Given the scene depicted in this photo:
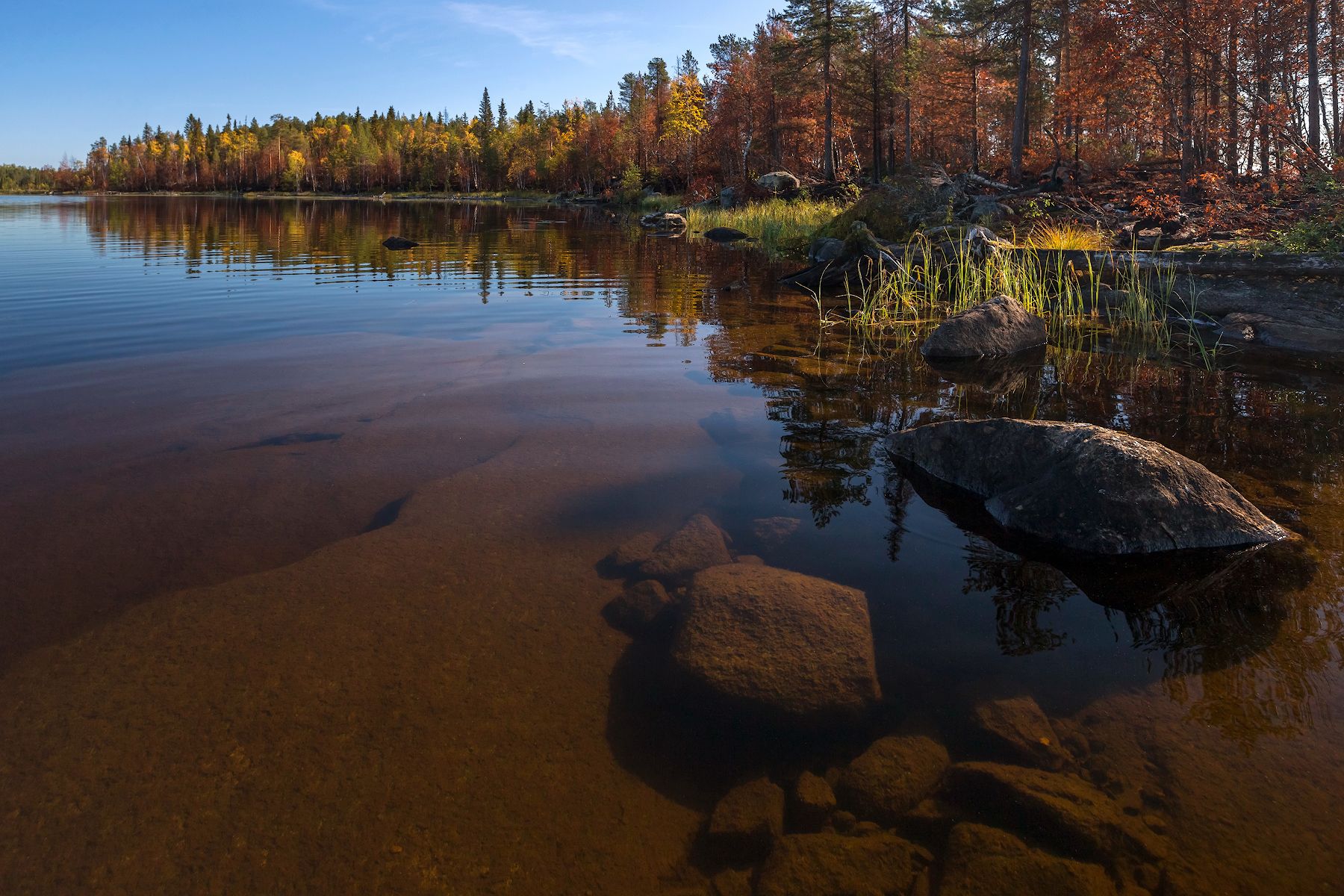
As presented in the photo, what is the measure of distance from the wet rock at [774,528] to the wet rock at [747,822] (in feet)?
5.96

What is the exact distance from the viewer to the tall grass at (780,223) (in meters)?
22.5

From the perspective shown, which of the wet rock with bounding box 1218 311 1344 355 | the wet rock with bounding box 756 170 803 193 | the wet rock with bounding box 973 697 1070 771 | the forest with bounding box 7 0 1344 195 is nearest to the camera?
the wet rock with bounding box 973 697 1070 771

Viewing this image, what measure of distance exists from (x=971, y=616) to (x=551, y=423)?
383 centimetres

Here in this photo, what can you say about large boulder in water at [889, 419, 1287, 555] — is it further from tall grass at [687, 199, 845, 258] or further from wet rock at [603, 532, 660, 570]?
tall grass at [687, 199, 845, 258]

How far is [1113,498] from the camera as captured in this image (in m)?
4.14

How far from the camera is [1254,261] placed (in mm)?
10414

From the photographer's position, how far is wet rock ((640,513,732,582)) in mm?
3793

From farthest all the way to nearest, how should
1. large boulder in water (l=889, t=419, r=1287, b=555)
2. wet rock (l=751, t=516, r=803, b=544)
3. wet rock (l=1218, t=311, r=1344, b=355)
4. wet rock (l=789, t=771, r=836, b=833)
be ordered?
wet rock (l=1218, t=311, r=1344, b=355) → wet rock (l=751, t=516, r=803, b=544) → large boulder in water (l=889, t=419, r=1287, b=555) → wet rock (l=789, t=771, r=836, b=833)

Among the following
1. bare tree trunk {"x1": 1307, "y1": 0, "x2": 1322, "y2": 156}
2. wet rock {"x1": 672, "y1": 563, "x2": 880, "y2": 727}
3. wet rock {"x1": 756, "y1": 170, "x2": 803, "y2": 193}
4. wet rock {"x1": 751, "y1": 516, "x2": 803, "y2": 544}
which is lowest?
wet rock {"x1": 672, "y1": 563, "x2": 880, "y2": 727}

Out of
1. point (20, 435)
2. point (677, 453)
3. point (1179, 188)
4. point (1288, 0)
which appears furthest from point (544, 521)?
point (1288, 0)

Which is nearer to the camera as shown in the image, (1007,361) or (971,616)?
(971,616)

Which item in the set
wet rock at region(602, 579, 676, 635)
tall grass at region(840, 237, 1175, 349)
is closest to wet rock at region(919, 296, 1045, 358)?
tall grass at region(840, 237, 1175, 349)

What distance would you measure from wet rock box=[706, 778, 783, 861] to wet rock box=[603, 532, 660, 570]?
1.59 m

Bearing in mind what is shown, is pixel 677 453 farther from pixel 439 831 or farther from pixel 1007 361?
pixel 1007 361
